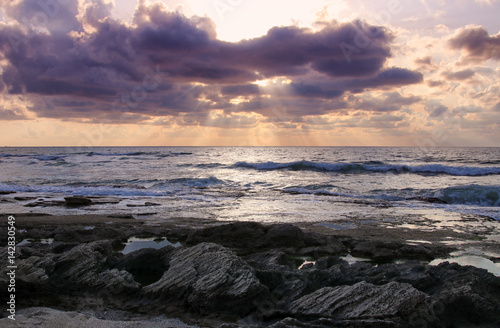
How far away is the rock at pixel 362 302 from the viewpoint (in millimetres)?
4121

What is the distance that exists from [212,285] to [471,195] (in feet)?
62.8

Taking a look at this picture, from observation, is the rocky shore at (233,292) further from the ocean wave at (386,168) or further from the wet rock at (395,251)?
the ocean wave at (386,168)

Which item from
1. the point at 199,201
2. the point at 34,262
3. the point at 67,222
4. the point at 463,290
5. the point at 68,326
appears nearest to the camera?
the point at 68,326

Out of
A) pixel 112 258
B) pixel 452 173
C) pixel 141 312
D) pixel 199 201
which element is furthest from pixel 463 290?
pixel 452 173

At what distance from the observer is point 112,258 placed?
6.03 m

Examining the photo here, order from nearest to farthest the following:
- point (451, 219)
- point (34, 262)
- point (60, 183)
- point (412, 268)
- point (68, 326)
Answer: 1. point (68, 326)
2. point (412, 268)
3. point (34, 262)
4. point (451, 219)
5. point (60, 183)

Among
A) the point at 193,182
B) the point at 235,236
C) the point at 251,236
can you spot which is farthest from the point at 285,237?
the point at 193,182

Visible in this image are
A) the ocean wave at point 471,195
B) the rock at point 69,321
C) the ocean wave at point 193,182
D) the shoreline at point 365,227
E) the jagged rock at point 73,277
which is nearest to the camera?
the rock at point 69,321

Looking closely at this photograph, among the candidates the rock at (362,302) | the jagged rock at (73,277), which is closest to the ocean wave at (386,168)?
the rock at (362,302)

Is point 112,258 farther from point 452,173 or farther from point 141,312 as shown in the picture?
point 452,173

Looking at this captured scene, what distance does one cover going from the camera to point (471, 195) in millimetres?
19172

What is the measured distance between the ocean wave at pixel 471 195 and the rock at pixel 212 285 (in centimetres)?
1700

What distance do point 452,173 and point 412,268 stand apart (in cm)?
3811

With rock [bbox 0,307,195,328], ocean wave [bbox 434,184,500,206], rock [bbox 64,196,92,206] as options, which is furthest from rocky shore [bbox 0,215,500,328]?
ocean wave [bbox 434,184,500,206]
